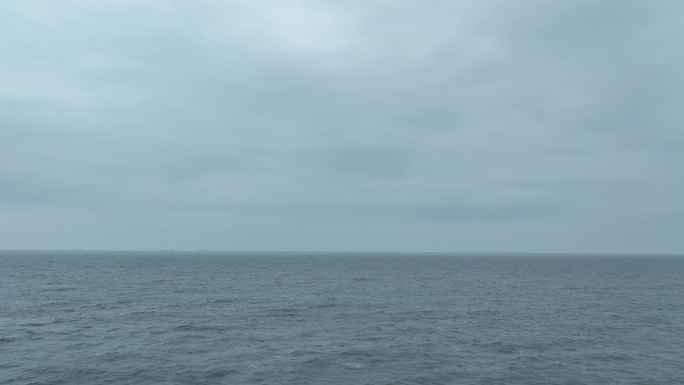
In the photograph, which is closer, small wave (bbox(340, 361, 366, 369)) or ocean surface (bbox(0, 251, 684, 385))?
ocean surface (bbox(0, 251, 684, 385))

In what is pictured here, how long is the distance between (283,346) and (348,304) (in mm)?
31914

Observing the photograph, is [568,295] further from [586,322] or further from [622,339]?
[622,339]

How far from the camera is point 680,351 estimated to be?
49531 mm

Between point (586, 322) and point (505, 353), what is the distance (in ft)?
81.3

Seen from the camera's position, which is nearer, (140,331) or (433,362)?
(433,362)

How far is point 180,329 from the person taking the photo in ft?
187

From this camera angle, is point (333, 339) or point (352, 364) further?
point (333, 339)

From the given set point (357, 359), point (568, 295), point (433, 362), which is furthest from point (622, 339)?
point (568, 295)

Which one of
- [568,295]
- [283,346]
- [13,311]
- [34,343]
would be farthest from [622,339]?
[13,311]

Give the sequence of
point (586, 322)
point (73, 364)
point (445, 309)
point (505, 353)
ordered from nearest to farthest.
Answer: point (73, 364) → point (505, 353) → point (586, 322) → point (445, 309)

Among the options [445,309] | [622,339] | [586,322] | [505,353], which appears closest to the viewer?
[505,353]

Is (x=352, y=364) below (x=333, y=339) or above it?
below

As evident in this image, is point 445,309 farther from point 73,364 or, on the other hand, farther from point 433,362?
point 73,364

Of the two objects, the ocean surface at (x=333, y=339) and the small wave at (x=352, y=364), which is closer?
the ocean surface at (x=333, y=339)
